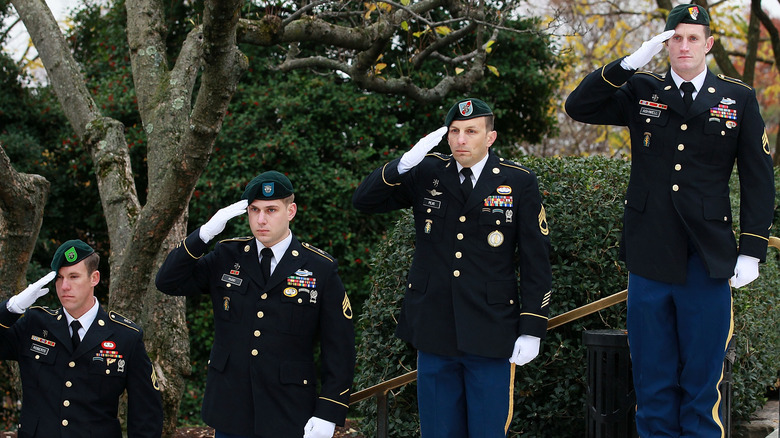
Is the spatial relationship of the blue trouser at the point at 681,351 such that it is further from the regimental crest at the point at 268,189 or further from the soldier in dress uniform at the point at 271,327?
the regimental crest at the point at 268,189

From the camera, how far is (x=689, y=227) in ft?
11.2

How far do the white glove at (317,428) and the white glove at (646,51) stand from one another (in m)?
2.00

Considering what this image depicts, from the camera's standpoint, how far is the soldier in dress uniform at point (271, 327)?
11.4 ft

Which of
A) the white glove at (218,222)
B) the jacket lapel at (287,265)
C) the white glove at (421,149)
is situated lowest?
the jacket lapel at (287,265)

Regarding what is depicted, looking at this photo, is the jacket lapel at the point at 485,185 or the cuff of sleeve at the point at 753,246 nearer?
the cuff of sleeve at the point at 753,246

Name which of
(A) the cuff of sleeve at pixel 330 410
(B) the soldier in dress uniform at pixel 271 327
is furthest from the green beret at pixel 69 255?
(A) the cuff of sleeve at pixel 330 410

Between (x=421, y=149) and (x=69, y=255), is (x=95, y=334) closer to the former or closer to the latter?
(x=69, y=255)

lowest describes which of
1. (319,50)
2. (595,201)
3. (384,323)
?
(384,323)

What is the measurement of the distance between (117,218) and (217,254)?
6.08 ft

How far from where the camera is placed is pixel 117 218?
17.2 ft

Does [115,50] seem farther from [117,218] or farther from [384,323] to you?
[384,323]

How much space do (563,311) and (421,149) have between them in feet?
4.38

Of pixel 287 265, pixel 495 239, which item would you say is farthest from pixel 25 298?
pixel 495 239

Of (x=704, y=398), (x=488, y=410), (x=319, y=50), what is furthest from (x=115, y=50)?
(x=704, y=398)
